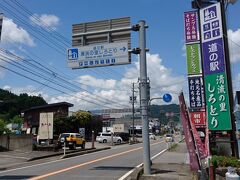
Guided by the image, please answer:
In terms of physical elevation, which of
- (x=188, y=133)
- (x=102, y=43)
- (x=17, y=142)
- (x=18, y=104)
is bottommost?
(x=17, y=142)

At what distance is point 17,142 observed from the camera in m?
32.3

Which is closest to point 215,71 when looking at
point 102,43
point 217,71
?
point 217,71

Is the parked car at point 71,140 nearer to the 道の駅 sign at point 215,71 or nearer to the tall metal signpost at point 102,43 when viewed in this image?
the tall metal signpost at point 102,43

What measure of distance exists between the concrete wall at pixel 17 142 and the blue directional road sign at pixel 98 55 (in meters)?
15.9

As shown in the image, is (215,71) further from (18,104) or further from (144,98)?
(18,104)

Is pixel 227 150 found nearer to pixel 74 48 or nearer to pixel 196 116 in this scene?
pixel 196 116

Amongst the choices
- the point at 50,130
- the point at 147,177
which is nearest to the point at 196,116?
the point at 147,177

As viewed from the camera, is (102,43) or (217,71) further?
(102,43)

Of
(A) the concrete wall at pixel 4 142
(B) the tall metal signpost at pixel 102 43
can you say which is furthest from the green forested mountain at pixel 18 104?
(B) the tall metal signpost at pixel 102 43

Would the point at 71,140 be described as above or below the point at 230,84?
below

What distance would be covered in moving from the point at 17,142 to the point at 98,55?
18.4 meters

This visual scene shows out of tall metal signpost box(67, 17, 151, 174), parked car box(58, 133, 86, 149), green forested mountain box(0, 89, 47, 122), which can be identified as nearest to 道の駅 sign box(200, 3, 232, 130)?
tall metal signpost box(67, 17, 151, 174)

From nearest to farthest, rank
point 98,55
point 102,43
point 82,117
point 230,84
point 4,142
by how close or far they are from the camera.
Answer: point 230,84 → point 98,55 → point 102,43 → point 4,142 → point 82,117

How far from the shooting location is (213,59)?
16000 millimetres
